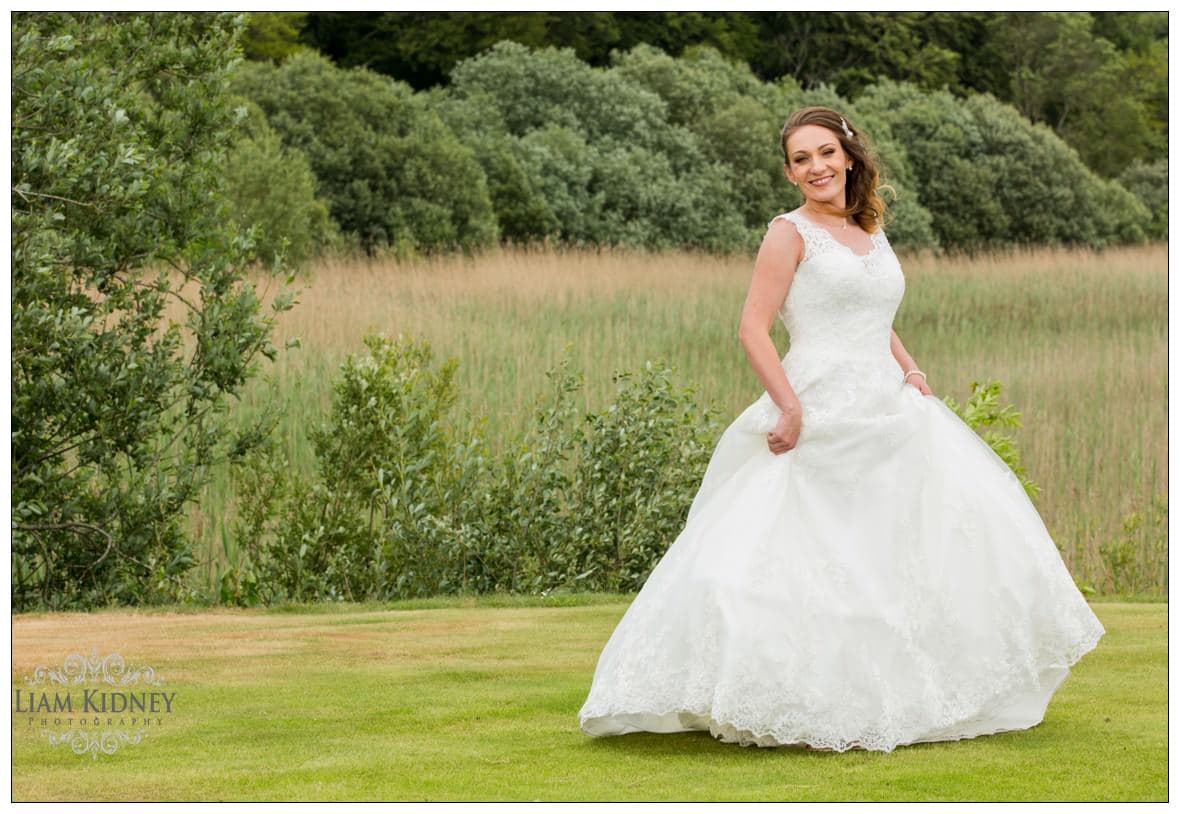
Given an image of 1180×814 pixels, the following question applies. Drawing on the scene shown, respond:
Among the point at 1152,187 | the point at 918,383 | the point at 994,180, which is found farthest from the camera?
the point at 1152,187

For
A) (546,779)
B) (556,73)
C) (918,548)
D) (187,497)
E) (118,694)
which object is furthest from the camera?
(556,73)

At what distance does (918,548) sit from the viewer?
15.5 feet

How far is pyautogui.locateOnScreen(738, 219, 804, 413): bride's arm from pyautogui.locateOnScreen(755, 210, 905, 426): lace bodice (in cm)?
4

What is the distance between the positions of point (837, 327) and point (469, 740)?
1637 mm

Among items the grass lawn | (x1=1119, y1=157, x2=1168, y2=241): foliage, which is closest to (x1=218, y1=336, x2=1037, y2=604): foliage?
the grass lawn

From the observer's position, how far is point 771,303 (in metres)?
4.84

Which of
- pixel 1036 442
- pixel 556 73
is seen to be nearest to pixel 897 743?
pixel 1036 442

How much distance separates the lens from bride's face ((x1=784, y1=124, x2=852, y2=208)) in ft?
16.2

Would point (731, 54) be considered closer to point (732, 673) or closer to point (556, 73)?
point (556, 73)

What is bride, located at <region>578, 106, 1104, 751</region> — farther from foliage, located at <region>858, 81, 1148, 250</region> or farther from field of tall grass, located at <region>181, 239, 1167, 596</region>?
foliage, located at <region>858, 81, 1148, 250</region>

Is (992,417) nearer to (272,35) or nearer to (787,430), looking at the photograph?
(787,430)

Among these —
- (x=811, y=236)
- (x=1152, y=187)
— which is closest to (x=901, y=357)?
(x=811, y=236)

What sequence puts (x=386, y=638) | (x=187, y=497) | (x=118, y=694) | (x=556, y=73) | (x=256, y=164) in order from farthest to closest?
(x=556, y=73) < (x=256, y=164) < (x=187, y=497) < (x=386, y=638) < (x=118, y=694)

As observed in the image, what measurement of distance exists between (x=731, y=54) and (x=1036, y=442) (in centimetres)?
2327
